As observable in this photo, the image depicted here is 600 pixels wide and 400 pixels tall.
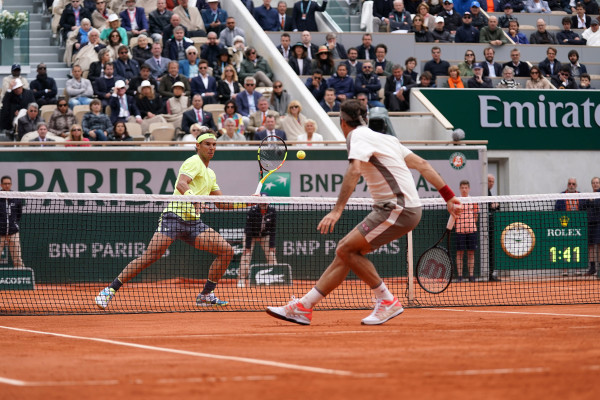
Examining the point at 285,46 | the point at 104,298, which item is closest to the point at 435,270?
the point at 104,298

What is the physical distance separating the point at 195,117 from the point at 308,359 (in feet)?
40.5

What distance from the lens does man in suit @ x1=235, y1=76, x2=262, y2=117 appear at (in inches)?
736

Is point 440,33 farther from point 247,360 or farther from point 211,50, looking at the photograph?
point 247,360

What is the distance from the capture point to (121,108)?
1820cm

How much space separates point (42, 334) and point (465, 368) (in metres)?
4.40

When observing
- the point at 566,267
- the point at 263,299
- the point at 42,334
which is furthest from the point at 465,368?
the point at 566,267

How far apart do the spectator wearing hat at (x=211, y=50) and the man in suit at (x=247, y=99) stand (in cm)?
165

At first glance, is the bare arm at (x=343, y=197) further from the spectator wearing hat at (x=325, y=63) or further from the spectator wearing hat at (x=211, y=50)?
the spectator wearing hat at (x=325, y=63)

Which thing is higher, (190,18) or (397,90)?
(190,18)

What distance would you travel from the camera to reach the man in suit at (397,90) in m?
20.0

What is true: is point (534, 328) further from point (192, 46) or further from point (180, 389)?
point (192, 46)

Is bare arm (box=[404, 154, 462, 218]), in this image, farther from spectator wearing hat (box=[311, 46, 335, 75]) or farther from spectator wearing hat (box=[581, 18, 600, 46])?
spectator wearing hat (box=[581, 18, 600, 46])

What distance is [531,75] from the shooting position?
20.9m

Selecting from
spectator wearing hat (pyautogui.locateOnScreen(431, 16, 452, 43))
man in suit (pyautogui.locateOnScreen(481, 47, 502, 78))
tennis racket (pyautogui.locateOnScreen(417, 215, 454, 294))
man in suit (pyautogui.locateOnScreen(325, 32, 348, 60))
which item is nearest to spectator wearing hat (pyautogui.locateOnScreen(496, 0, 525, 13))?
spectator wearing hat (pyautogui.locateOnScreen(431, 16, 452, 43))
